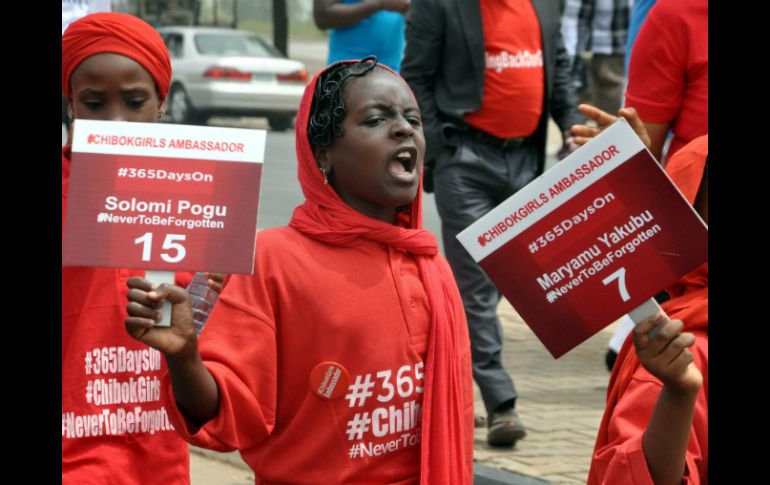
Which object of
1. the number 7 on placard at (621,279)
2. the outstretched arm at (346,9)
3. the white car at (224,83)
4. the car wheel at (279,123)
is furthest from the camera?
the car wheel at (279,123)

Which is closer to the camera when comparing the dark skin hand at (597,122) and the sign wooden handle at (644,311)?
the sign wooden handle at (644,311)

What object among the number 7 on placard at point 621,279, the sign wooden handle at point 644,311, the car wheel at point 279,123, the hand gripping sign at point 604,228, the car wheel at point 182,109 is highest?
the hand gripping sign at point 604,228

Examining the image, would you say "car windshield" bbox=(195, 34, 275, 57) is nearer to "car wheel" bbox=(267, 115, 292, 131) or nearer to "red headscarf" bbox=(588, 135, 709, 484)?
"car wheel" bbox=(267, 115, 292, 131)

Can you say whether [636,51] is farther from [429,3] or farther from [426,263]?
[426,263]

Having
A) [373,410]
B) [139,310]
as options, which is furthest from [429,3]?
[139,310]

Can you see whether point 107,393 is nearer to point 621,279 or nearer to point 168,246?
point 168,246

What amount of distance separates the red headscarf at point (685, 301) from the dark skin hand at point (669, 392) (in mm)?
279

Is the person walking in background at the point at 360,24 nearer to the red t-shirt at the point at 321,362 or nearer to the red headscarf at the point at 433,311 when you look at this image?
the red headscarf at the point at 433,311

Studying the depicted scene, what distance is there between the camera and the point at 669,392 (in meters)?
2.96

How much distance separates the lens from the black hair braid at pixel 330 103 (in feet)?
11.9

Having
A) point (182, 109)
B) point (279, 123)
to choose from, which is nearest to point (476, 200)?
point (182, 109)

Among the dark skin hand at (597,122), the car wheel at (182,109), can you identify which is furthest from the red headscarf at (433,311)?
the car wheel at (182,109)

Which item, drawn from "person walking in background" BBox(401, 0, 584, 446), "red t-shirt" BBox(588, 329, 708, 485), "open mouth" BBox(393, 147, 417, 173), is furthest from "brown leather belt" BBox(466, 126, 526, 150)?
"red t-shirt" BBox(588, 329, 708, 485)

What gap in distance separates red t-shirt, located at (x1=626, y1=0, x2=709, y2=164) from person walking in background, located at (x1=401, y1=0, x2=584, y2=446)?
1.19 meters
